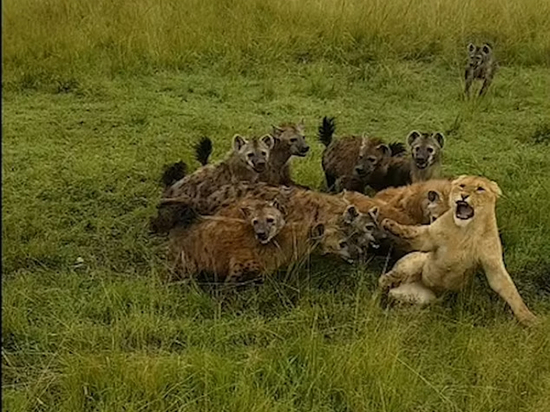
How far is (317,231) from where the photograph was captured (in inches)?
189

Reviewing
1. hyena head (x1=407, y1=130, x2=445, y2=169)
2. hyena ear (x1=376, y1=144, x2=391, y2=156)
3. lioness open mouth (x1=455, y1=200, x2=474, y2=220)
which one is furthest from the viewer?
hyena ear (x1=376, y1=144, x2=391, y2=156)

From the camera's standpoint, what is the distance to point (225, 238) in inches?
183

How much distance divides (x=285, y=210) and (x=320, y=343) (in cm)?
133

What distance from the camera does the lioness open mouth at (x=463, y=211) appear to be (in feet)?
13.6

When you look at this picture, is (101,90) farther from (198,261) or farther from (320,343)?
(320,343)

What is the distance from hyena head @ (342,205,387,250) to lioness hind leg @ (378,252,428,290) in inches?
11.9

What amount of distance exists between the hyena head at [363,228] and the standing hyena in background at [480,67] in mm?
4464

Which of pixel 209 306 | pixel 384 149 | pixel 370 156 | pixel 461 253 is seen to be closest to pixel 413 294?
pixel 461 253

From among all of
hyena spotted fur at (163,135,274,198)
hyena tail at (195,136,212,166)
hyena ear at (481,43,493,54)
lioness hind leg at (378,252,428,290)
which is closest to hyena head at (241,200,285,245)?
lioness hind leg at (378,252,428,290)

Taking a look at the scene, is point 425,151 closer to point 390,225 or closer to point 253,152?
point 253,152

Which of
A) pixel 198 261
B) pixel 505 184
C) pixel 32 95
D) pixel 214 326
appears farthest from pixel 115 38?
pixel 214 326

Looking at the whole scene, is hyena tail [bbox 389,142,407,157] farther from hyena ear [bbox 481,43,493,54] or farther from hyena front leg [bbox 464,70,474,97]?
hyena ear [bbox 481,43,493,54]

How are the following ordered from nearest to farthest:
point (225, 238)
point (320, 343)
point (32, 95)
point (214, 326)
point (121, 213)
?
point (320, 343) → point (214, 326) → point (225, 238) → point (121, 213) → point (32, 95)

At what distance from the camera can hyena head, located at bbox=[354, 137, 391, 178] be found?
6035 millimetres
